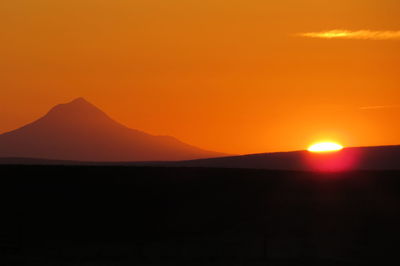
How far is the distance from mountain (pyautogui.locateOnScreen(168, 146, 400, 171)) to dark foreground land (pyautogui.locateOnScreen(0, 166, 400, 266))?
6991cm

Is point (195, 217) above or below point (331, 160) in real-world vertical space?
below

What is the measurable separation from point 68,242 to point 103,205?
8.57m

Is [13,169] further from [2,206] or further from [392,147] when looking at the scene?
[392,147]

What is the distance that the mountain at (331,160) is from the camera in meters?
127

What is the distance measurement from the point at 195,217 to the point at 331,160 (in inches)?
3725

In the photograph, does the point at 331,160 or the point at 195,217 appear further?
the point at 331,160

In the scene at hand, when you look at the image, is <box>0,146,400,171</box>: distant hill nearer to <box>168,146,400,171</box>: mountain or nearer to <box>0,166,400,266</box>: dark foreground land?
<box>168,146,400,171</box>: mountain

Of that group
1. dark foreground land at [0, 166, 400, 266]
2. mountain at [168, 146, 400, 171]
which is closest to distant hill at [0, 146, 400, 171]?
mountain at [168, 146, 400, 171]

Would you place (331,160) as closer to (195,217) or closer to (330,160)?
(330,160)

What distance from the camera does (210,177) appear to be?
5297 cm

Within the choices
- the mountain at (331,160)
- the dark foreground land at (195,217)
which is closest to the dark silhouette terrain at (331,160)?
the mountain at (331,160)

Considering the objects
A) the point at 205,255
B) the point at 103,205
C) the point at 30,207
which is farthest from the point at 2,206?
the point at 205,255

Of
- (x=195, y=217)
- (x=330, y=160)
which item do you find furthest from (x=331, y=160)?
(x=195, y=217)

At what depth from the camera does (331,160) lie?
Answer: 137500 mm
